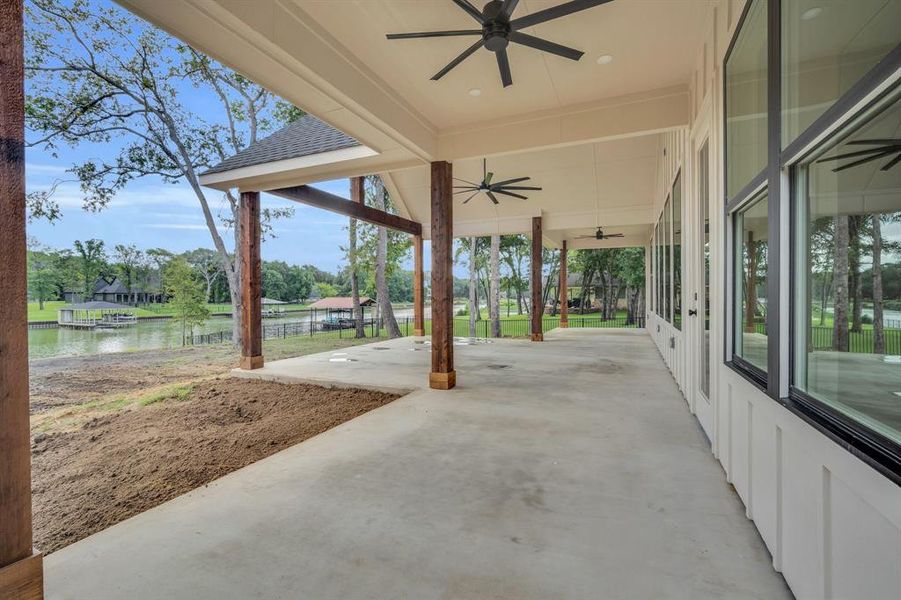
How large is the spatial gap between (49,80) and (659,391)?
16.4 m

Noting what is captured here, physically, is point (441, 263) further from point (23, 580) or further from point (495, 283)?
point (495, 283)

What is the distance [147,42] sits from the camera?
1205cm

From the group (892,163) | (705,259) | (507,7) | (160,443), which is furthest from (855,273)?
(160,443)

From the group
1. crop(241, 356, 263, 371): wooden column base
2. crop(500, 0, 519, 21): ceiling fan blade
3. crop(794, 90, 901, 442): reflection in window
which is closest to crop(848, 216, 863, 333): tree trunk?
crop(794, 90, 901, 442): reflection in window

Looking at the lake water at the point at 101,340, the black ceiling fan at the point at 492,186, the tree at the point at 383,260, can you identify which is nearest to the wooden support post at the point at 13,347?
the black ceiling fan at the point at 492,186

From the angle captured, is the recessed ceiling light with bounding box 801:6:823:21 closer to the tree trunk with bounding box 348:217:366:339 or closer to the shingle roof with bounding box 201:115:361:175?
the shingle roof with bounding box 201:115:361:175

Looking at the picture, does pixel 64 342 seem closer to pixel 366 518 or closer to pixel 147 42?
pixel 147 42

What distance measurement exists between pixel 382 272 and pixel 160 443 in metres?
11.8

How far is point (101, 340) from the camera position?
14.6 metres

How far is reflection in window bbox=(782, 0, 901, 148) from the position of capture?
1.13m

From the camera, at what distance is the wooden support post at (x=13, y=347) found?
1.46m

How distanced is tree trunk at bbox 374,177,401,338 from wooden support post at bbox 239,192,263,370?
8174 millimetres

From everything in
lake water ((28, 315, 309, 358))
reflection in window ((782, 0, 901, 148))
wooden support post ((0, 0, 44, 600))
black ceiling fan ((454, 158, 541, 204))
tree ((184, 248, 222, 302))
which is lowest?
lake water ((28, 315, 309, 358))

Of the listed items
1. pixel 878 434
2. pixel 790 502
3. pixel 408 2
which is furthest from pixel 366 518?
pixel 408 2
